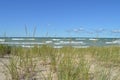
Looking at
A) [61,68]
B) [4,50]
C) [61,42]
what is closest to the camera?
[61,68]

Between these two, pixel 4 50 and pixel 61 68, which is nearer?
pixel 61 68

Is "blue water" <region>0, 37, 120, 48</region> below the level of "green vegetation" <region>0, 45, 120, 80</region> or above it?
above

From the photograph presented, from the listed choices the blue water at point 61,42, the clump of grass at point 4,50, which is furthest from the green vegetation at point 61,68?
the clump of grass at point 4,50

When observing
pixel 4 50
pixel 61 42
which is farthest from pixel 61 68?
pixel 4 50

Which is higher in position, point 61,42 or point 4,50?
point 61,42

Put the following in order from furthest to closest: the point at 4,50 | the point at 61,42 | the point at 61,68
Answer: the point at 4,50, the point at 61,42, the point at 61,68

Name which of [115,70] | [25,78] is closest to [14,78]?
[25,78]

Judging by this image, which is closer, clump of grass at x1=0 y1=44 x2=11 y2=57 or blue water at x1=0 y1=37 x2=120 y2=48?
blue water at x1=0 y1=37 x2=120 y2=48

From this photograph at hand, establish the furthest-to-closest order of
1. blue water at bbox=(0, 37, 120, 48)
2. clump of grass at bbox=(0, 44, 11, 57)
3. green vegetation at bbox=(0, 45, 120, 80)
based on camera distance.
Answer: clump of grass at bbox=(0, 44, 11, 57) < blue water at bbox=(0, 37, 120, 48) < green vegetation at bbox=(0, 45, 120, 80)

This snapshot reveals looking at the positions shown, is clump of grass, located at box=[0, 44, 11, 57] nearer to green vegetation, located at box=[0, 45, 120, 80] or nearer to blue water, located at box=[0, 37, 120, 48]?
blue water, located at box=[0, 37, 120, 48]

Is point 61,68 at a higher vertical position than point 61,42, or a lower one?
lower

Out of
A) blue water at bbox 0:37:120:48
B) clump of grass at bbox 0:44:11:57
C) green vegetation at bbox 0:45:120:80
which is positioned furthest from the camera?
clump of grass at bbox 0:44:11:57

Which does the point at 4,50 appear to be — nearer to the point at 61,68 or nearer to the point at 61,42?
the point at 61,42

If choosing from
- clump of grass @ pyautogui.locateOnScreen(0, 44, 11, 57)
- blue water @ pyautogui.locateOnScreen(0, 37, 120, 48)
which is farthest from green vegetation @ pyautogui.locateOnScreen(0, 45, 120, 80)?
clump of grass @ pyautogui.locateOnScreen(0, 44, 11, 57)
